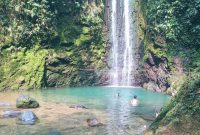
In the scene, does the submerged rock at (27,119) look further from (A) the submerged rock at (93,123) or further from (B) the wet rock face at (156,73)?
(B) the wet rock face at (156,73)

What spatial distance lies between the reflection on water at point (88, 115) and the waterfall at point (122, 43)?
374 inches

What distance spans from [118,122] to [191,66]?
12837mm

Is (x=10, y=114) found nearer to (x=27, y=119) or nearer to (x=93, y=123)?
(x=27, y=119)

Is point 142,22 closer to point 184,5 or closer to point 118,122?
point 184,5

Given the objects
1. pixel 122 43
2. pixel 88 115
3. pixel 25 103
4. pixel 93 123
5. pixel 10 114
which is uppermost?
pixel 122 43

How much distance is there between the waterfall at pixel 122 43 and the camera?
38.6 metres

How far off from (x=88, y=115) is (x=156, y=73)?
16.1 metres

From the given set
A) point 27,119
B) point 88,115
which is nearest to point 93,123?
point 88,115

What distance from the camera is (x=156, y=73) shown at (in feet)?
112

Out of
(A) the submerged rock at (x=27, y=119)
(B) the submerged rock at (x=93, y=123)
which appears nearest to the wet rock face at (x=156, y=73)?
(B) the submerged rock at (x=93, y=123)

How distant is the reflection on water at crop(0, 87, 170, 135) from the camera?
1573 cm

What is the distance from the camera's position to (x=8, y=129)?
619 inches

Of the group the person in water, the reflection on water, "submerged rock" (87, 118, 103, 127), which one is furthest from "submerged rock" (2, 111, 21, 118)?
the person in water

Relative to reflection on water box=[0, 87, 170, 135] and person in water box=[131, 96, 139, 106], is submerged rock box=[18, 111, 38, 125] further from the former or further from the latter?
person in water box=[131, 96, 139, 106]
